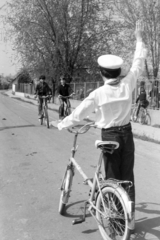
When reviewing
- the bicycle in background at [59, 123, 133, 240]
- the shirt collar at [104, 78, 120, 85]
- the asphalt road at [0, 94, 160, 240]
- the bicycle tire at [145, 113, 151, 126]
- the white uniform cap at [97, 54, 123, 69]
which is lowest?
the asphalt road at [0, 94, 160, 240]

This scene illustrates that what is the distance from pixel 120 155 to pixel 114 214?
2.00 feet

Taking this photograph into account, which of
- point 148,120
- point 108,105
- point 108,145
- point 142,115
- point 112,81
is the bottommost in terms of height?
point 148,120

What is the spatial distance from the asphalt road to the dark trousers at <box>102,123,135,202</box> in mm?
739

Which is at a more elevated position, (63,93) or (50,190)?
(63,93)

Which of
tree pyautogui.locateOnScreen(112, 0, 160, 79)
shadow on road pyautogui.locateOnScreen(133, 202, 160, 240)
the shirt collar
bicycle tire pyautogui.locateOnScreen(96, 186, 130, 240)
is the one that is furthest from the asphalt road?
tree pyautogui.locateOnScreen(112, 0, 160, 79)

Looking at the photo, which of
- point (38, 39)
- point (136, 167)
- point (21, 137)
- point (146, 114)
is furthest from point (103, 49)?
point (136, 167)

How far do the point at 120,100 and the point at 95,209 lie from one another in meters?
1.19

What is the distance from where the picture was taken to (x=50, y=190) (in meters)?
5.09

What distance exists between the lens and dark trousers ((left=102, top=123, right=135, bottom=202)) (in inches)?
131

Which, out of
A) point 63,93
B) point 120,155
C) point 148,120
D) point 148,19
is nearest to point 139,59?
point 120,155

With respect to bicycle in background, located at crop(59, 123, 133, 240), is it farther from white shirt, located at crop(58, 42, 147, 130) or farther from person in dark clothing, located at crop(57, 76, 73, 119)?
person in dark clothing, located at crop(57, 76, 73, 119)

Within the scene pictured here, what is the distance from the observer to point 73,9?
2392 cm

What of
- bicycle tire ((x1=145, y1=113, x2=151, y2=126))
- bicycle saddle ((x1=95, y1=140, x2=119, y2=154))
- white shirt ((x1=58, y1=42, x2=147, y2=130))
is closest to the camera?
bicycle saddle ((x1=95, y1=140, x2=119, y2=154))

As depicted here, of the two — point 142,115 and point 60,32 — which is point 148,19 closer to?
point 60,32
